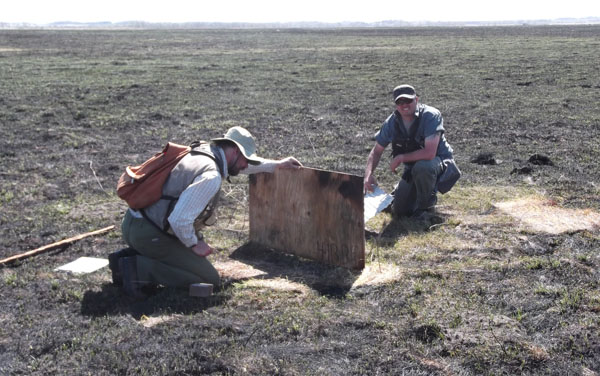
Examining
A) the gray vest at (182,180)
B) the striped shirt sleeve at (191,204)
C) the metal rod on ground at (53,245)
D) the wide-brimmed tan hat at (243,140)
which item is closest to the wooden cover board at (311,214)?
the wide-brimmed tan hat at (243,140)

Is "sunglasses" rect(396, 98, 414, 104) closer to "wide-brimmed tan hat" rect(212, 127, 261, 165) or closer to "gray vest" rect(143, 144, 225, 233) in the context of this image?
"wide-brimmed tan hat" rect(212, 127, 261, 165)

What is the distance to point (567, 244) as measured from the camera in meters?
5.73

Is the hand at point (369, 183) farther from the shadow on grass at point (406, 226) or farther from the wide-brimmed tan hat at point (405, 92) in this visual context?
the wide-brimmed tan hat at point (405, 92)

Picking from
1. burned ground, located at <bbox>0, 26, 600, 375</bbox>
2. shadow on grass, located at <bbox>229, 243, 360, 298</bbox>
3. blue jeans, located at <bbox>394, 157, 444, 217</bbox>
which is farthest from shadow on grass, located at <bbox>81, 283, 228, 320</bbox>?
blue jeans, located at <bbox>394, 157, 444, 217</bbox>

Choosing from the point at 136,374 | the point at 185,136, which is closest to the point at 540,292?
the point at 136,374

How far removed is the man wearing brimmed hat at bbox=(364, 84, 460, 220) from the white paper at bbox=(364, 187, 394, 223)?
102 mm

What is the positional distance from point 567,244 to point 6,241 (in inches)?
194

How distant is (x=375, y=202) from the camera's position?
6.68 m

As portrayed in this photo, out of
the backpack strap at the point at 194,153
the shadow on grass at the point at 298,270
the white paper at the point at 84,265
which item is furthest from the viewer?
the white paper at the point at 84,265

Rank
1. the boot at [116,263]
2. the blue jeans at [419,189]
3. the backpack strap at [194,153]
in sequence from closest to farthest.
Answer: the backpack strap at [194,153] < the boot at [116,263] < the blue jeans at [419,189]

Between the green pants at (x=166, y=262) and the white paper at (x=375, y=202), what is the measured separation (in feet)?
6.80

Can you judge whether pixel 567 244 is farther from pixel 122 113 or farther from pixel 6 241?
pixel 122 113

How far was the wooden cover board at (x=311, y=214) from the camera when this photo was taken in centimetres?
525

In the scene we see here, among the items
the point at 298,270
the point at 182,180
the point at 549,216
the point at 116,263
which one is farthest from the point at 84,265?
the point at 549,216
